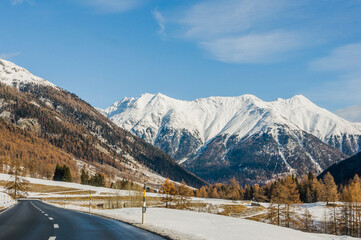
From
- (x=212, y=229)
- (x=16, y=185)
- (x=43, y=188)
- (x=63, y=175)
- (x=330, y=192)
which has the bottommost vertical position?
(x=43, y=188)

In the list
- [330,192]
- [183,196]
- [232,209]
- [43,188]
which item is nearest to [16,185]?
[43,188]

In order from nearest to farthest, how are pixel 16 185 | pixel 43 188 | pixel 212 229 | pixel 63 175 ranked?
pixel 212 229 → pixel 16 185 → pixel 43 188 → pixel 63 175

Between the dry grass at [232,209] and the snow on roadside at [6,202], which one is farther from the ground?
the snow on roadside at [6,202]

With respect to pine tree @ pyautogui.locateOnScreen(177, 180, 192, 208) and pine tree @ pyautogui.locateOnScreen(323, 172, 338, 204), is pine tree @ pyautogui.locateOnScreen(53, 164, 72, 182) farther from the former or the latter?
pine tree @ pyautogui.locateOnScreen(323, 172, 338, 204)

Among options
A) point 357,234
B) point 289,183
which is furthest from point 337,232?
point 289,183

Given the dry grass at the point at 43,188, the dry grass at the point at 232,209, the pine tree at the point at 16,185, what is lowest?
the dry grass at the point at 232,209

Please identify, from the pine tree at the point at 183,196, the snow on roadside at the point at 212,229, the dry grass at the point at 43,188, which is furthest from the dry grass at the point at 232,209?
the snow on roadside at the point at 212,229

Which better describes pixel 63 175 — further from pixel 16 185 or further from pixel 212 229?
pixel 212 229

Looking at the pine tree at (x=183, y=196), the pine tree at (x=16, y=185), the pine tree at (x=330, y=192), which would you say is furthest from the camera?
the pine tree at (x=330, y=192)

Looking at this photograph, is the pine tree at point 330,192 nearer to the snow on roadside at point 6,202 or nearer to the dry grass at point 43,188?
the dry grass at point 43,188

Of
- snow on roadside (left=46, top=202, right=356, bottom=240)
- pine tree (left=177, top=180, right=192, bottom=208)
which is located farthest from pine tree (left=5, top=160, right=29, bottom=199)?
snow on roadside (left=46, top=202, right=356, bottom=240)

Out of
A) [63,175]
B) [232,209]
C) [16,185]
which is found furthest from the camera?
[63,175]

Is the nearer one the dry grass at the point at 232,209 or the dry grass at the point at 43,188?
the dry grass at the point at 232,209

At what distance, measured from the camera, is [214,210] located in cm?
12694
